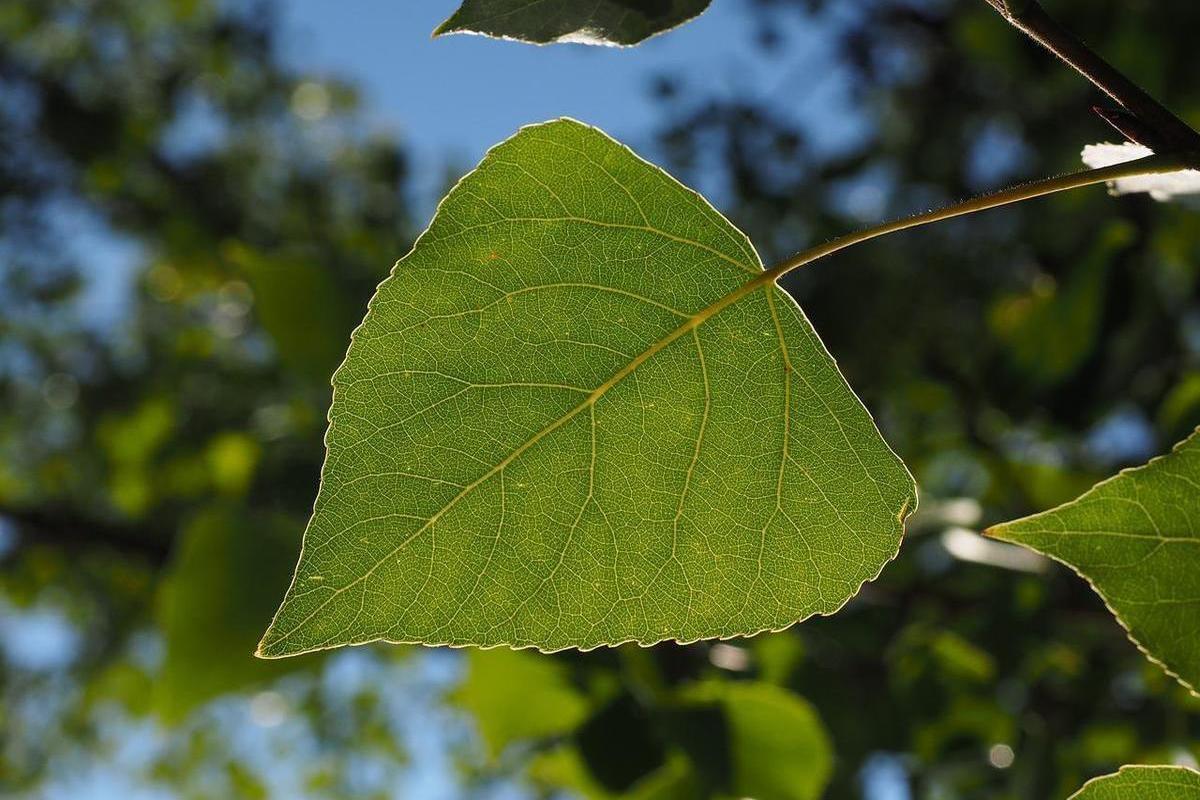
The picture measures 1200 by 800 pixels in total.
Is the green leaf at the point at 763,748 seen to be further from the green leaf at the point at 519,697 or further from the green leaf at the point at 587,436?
the green leaf at the point at 587,436

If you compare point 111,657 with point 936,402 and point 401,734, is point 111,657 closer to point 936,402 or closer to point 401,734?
point 401,734

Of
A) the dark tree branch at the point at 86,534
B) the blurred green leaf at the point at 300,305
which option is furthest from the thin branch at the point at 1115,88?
the dark tree branch at the point at 86,534

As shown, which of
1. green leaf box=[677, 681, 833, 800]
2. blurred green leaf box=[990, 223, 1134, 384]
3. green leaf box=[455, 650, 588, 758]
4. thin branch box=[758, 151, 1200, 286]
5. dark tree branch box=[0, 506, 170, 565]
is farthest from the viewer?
dark tree branch box=[0, 506, 170, 565]

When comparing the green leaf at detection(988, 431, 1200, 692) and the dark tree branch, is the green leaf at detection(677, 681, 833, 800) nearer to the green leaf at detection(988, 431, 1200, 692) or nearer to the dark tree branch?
the green leaf at detection(988, 431, 1200, 692)

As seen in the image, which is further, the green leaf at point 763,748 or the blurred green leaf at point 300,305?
the blurred green leaf at point 300,305

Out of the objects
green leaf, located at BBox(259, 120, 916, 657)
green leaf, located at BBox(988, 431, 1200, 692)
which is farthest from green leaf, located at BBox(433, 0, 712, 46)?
green leaf, located at BBox(988, 431, 1200, 692)

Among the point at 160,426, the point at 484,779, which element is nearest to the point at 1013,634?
the point at 160,426

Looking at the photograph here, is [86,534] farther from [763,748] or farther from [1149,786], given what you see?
[1149,786]
